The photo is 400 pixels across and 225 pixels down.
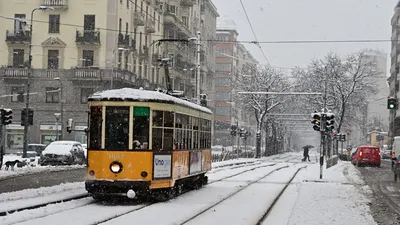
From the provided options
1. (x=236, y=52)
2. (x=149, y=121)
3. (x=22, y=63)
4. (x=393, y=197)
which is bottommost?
(x=393, y=197)

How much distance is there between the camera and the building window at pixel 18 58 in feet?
202

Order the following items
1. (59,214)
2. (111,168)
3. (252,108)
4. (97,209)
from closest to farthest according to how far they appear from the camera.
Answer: (59,214) → (97,209) → (111,168) → (252,108)

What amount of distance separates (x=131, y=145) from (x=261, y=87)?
6400cm

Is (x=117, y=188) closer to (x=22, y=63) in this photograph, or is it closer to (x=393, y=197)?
(x=393, y=197)

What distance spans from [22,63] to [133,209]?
47.7 metres

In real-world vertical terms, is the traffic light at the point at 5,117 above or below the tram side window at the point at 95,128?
above

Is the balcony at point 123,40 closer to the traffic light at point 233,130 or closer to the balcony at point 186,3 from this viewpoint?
the traffic light at point 233,130

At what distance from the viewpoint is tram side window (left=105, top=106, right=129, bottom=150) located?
1812 cm

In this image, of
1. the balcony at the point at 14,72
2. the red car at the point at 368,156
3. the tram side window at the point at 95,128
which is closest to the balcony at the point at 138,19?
the balcony at the point at 14,72

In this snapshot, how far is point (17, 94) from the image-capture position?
6094 centimetres

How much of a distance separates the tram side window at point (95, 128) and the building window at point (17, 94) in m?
44.3

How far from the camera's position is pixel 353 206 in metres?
18.1

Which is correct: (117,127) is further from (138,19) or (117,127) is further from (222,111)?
(222,111)

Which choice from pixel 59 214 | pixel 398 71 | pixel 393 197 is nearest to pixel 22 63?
pixel 393 197
